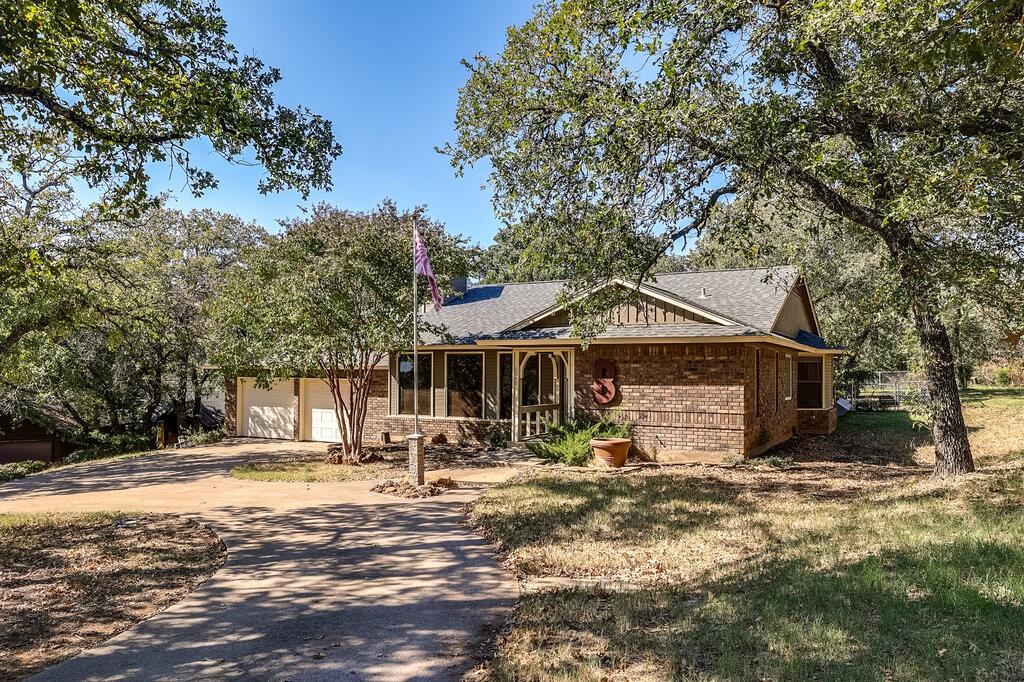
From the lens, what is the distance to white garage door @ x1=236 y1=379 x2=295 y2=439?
1841 cm

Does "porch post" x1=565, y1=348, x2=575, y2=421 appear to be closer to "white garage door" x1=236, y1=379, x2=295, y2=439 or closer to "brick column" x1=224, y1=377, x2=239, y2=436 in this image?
"white garage door" x1=236, y1=379, x2=295, y2=439

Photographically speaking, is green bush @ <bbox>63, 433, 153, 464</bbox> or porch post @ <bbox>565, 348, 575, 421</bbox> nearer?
porch post @ <bbox>565, 348, 575, 421</bbox>

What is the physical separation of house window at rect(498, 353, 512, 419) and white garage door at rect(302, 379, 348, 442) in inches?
193

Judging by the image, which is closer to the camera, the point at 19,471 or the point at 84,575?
the point at 84,575

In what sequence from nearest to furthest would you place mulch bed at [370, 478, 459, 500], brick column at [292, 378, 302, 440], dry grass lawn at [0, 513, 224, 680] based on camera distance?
dry grass lawn at [0, 513, 224, 680], mulch bed at [370, 478, 459, 500], brick column at [292, 378, 302, 440]

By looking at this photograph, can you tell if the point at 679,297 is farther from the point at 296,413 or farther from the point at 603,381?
the point at 296,413

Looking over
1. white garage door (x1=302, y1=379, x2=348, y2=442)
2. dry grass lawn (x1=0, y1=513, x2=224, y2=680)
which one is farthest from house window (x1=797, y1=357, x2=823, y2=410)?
dry grass lawn (x1=0, y1=513, x2=224, y2=680)

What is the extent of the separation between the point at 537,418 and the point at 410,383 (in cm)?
378

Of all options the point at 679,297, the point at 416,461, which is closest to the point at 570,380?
the point at 679,297

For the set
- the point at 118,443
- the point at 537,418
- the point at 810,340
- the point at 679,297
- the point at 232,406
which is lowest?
the point at 118,443

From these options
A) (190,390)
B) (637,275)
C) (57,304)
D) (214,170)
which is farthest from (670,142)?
(190,390)

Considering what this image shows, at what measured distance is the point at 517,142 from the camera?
30.9 ft

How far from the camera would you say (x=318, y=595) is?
5.62m

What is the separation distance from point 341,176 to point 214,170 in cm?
151
